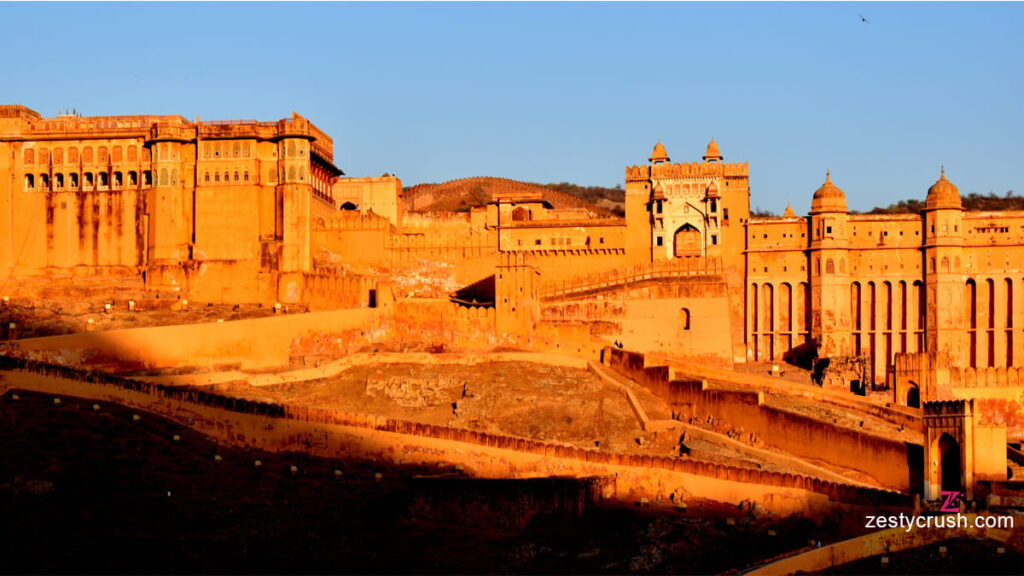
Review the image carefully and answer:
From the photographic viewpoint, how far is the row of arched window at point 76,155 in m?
81.5

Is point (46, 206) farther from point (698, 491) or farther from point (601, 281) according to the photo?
point (698, 491)

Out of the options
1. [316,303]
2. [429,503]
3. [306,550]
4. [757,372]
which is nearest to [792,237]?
[757,372]

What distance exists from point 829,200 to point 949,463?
23.3 m

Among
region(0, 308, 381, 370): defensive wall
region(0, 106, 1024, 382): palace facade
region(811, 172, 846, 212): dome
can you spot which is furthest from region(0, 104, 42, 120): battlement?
region(811, 172, 846, 212): dome

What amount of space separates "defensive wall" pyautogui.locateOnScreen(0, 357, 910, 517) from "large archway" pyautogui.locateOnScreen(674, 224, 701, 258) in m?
25.2

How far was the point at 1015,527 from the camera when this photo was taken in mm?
49000

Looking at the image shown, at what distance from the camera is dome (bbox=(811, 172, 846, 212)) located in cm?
7819

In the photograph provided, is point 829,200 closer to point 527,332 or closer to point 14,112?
point 527,332

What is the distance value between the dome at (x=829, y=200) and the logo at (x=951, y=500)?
78.7 ft

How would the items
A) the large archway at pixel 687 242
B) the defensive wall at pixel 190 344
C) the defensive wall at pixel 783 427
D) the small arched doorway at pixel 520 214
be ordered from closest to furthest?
1. the defensive wall at pixel 783 427
2. the defensive wall at pixel 190 344
3. the large archway at pixel 687 242
4. the small arched doorway at pixel 520 214

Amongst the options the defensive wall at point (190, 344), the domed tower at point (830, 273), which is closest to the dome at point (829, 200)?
the domed tower at point (830, 273)

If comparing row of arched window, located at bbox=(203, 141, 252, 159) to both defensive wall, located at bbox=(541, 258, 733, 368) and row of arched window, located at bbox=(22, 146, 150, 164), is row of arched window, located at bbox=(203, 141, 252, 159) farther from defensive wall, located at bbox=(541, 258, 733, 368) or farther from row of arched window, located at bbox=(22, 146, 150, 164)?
defensive wall, located at bbox=(541, 258, 733, 368)

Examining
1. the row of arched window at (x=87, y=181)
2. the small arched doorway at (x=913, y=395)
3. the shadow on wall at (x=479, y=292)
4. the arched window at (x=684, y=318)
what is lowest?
the small arched doorway at (x=913, y=395)

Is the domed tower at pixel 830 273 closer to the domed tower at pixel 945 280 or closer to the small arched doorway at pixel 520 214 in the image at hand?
the domed tower at pixel 945 280
